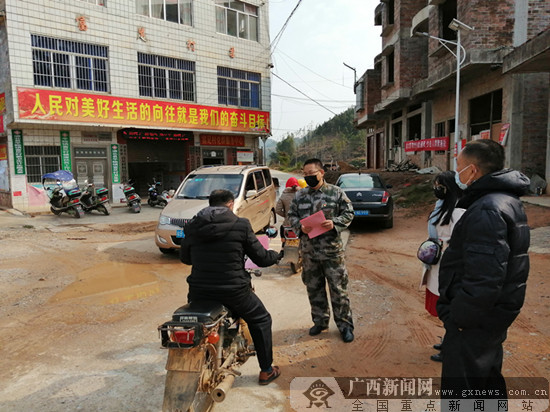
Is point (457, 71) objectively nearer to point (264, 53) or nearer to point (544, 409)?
point (264, 53)

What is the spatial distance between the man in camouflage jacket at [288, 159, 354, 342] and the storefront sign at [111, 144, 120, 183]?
14.3 m

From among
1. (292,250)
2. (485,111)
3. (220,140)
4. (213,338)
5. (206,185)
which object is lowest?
(292,250)

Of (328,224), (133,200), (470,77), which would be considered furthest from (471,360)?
(470,77)

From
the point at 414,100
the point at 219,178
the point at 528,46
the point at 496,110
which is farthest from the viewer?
the point at 414,100

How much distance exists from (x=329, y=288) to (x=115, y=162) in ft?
48.5

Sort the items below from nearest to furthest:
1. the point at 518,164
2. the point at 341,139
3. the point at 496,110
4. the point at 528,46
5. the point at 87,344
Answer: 1. the point at 87,344
2. the point at 528,46
3. the point at 518,164
4. the point at 496,110
5. the point at 341,139

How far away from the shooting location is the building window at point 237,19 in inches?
755

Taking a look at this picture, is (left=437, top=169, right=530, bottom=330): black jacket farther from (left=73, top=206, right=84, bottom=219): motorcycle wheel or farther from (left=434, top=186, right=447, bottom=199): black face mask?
(left=73, top=206, right=84, bottom=219): motorcycle wheel

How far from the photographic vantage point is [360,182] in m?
11.0

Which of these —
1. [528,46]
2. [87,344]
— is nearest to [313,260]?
[87,344]

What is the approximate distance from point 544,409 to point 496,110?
45.8 feet

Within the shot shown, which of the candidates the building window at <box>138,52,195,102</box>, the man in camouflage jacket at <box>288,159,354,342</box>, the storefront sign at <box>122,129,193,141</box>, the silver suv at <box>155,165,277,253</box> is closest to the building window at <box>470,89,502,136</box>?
the silver suv at <box>155,165,277,253</box>

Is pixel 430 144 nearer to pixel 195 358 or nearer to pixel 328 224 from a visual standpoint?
pixel 328 224

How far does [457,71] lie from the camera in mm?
13531
